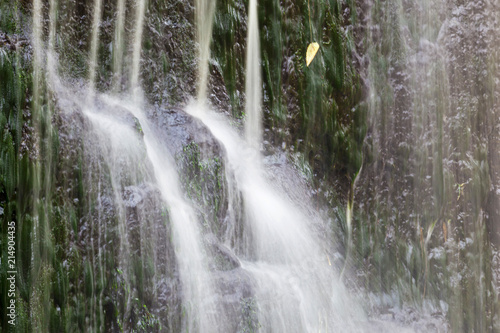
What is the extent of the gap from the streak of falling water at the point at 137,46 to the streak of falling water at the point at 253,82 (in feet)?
2.51

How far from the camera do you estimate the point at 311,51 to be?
4051mm

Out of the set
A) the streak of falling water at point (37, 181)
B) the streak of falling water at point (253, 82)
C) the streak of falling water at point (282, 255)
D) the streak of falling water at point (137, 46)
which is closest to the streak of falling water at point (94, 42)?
the streak of falling water at point (137, 46)

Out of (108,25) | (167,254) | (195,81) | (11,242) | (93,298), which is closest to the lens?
(11,242)

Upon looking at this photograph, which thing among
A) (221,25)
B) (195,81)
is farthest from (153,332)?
(221,25)

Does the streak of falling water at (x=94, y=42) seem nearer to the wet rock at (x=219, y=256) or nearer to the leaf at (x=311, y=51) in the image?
the wet rock at (x=219, y=256)

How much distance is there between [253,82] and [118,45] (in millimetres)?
957

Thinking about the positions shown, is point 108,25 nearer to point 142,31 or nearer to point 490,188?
point 142,31

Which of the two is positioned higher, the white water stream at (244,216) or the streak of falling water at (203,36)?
the streak of falling water at (203,36)

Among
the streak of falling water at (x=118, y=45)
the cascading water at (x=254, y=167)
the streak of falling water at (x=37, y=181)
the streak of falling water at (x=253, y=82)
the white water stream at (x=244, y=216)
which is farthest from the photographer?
the streak of falling water at (x=253, y=82)

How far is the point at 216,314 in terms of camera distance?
3.17 meters

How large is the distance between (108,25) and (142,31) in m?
0.21

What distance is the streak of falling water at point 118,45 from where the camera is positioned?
346 cm

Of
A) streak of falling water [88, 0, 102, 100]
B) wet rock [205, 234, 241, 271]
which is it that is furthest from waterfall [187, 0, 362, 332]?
streak of falling water [88, 0, 102, 100]

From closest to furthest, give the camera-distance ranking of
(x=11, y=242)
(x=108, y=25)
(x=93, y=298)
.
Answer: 1. (x=11, y=242)
2. (x=93, y=298)
3. (x=108, y=25)
